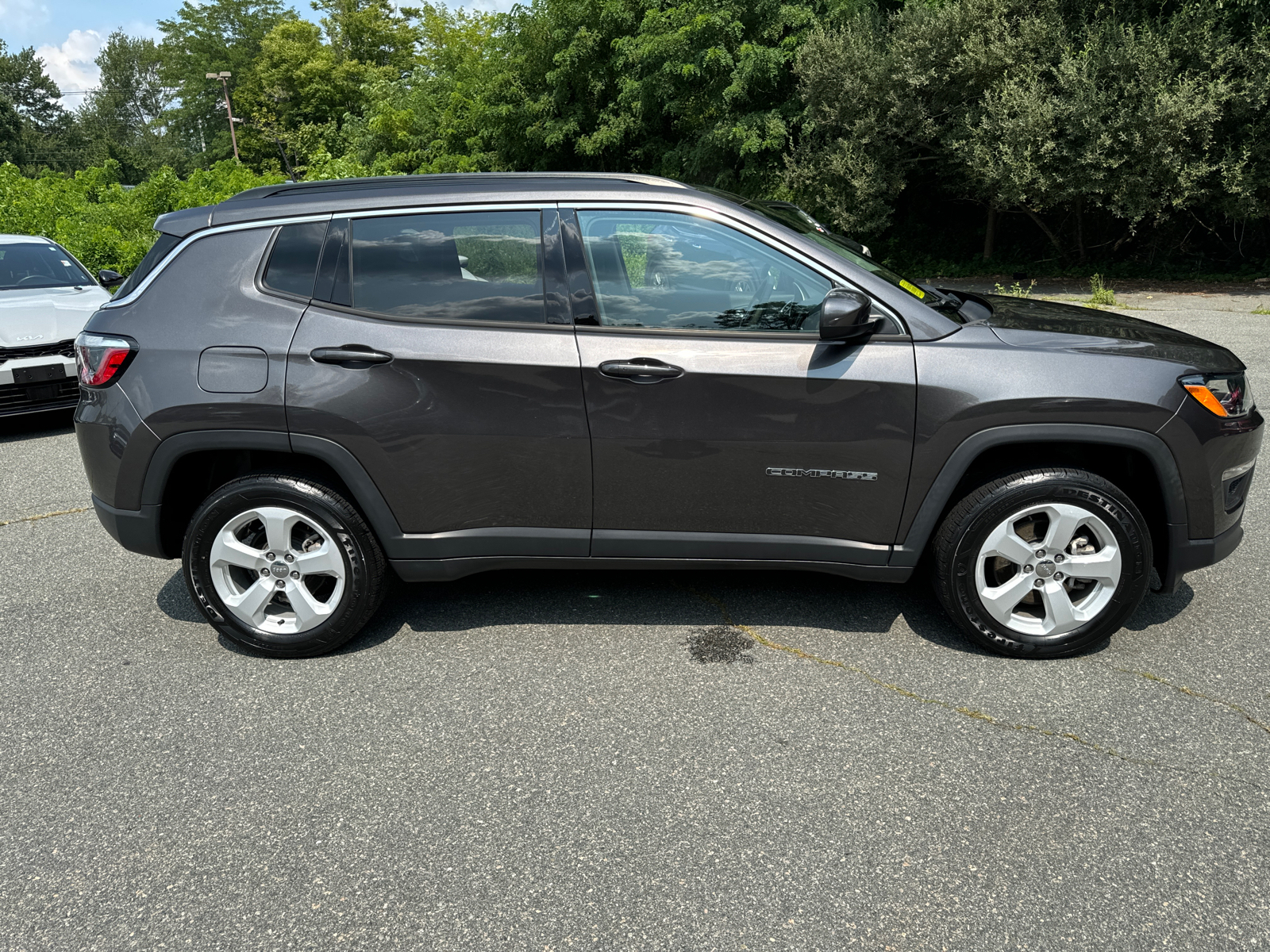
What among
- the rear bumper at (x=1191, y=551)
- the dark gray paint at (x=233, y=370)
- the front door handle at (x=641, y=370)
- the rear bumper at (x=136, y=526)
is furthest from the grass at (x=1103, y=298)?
the rear bumper at (x=136, y=526)

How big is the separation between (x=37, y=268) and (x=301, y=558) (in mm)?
7138

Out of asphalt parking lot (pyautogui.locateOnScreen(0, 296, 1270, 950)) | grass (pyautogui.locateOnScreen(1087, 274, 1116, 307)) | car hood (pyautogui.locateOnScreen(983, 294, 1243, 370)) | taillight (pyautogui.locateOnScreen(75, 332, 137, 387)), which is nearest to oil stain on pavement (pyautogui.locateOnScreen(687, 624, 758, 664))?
asphalt parking lot (pyautogui.locateOnScreen(0, 296, 1270, 950))

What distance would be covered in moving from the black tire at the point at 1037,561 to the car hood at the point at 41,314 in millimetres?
6531

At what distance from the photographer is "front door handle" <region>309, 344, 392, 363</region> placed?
3.45 m

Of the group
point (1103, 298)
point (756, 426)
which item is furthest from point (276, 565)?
point (1103, 298)

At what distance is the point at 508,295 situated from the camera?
3.50 m

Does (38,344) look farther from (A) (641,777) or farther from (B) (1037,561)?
(B) (1037,561)

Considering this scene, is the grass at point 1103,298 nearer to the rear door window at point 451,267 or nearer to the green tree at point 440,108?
the rear door window at point 451,267

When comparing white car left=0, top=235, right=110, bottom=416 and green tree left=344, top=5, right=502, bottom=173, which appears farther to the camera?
green tree left=344, top=5, right=502, bottom=173

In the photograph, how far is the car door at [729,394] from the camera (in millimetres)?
3375

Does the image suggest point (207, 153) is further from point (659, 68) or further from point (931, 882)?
point (931, 882)

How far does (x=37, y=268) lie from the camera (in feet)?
29.1

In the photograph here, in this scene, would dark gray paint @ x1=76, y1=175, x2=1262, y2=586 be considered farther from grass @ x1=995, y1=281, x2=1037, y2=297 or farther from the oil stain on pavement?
grass @ x1=995, y1=281, x2=1037, y2=297

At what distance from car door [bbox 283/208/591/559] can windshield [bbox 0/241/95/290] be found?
6545mm
